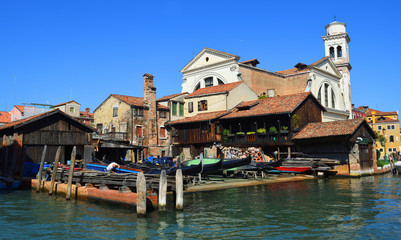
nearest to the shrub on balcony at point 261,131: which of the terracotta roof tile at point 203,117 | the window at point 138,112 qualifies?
the terracotta roof tile at point 203,117

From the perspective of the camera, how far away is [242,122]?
30.7 metres

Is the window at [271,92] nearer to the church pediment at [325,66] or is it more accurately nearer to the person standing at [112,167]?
the church pediment at [325,66]

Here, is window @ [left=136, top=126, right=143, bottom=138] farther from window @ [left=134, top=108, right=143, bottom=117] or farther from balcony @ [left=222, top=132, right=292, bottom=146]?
balcony @ [left=222, top=132, right=292, bottom=146]

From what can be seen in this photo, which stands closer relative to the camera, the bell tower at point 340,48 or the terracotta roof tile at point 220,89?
the terracotta roof tile at point 220,89

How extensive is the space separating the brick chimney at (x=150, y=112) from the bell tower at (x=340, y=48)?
3044cm

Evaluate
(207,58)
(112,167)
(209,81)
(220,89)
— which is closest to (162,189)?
(112,167)

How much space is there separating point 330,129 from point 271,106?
5.44 metres

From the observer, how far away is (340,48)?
5403 cm

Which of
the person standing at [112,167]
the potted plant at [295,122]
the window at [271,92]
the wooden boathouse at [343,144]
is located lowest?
the person standing at [112,167]

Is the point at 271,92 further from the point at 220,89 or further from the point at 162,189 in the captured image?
the point at 162,189

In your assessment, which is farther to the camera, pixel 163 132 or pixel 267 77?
pixel 267 77

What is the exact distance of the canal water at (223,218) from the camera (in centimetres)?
924

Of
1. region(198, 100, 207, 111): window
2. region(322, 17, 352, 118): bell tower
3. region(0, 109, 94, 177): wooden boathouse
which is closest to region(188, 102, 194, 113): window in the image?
region(198, 100, 207, 111): window

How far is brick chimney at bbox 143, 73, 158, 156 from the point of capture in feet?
118
